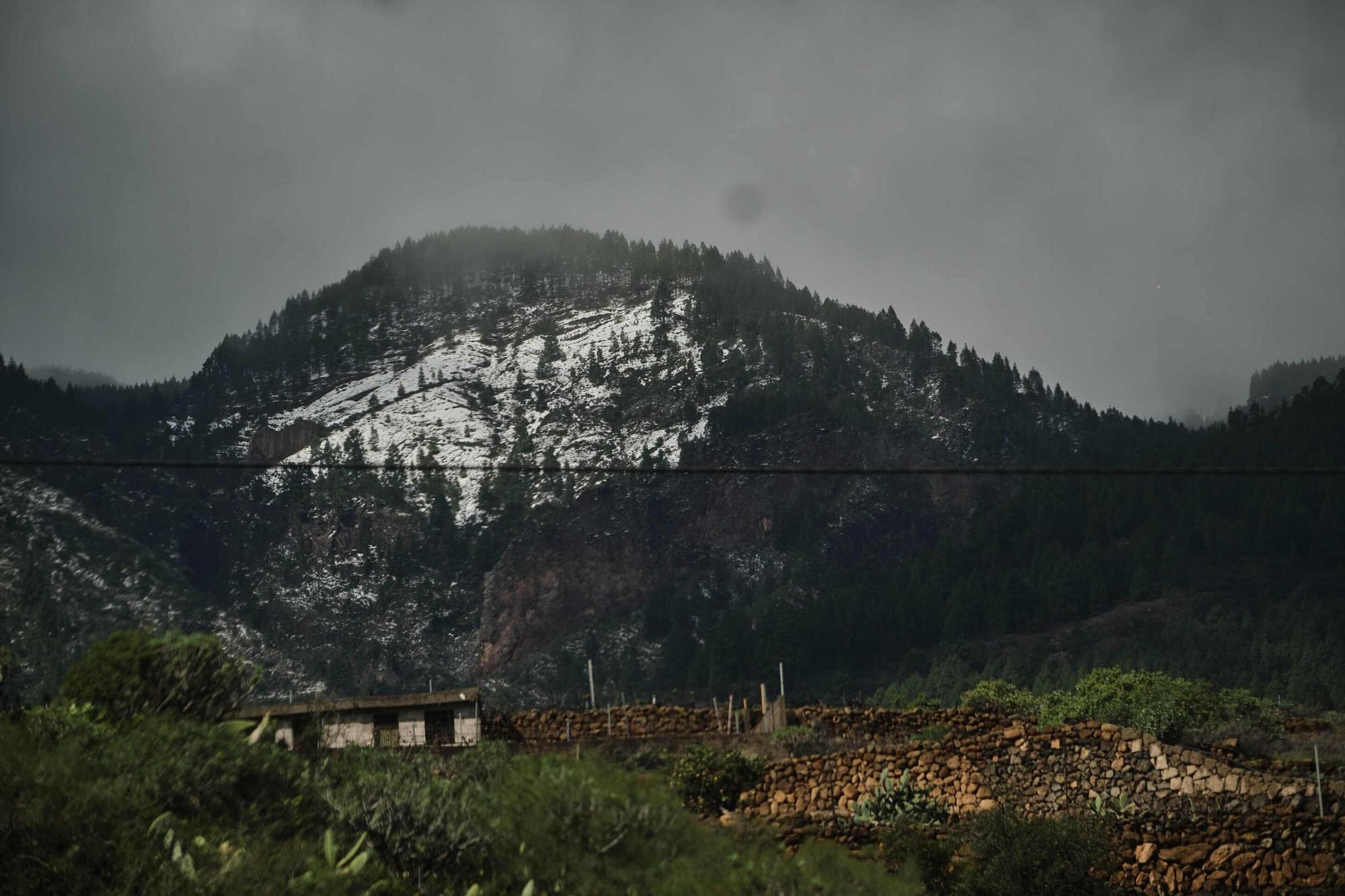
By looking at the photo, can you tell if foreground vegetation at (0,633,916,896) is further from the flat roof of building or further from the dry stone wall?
the dry stone wall

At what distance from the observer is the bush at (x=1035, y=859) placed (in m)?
25.3

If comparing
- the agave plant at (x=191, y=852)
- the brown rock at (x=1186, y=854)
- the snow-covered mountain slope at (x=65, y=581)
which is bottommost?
the brown rock at (x=1186, y=854)

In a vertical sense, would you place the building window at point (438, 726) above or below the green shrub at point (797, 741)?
above

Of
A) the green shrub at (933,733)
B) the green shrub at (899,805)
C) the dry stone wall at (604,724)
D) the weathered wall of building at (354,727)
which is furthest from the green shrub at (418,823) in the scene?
the dry stone wall at (604,724)

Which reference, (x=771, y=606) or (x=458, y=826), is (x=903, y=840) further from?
(x=771, y=606)

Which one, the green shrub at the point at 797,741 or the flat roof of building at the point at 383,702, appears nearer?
the green shrub at the point at 797,741

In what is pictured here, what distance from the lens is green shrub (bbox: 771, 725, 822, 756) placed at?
1603 inches

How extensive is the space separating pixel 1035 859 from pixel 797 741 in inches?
624

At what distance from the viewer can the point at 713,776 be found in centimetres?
3575

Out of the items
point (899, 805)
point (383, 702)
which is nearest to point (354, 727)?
point (383, 702)

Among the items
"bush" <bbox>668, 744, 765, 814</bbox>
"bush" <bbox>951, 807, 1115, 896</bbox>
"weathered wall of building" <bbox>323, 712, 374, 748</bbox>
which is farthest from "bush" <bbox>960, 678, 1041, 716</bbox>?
"bush" <bbox>951, 807, 1115, 896</bbox>

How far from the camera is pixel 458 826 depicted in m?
21.7

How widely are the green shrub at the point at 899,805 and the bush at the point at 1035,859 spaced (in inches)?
206

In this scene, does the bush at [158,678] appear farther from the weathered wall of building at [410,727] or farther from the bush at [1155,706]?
the bush at [1155,706]
